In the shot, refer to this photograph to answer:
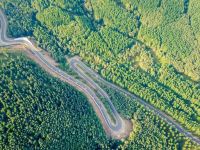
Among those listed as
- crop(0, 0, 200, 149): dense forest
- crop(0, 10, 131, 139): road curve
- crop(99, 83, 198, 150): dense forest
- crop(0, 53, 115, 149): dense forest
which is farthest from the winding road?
crop(0, 53, 115, 149): dense forest

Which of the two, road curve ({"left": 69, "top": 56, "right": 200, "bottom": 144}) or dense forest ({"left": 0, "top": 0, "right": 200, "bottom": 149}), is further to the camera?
dense forest ({"left": 0, "top": 0, "right": 200, "bottom": 149})

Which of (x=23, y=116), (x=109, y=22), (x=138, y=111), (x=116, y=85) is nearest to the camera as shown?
(x=23, y=116)

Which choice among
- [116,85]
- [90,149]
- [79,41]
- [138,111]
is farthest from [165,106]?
[79,41]

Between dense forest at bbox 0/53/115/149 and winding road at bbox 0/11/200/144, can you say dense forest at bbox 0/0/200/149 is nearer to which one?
winding road at bbox 0/11/200/144

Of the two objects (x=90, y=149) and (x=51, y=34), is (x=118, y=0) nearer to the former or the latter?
(x=51, y=34)

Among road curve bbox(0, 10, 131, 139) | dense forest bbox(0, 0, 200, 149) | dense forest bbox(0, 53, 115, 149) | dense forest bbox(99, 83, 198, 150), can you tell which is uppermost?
dense forest bbox(0, 0, 200, 149)
